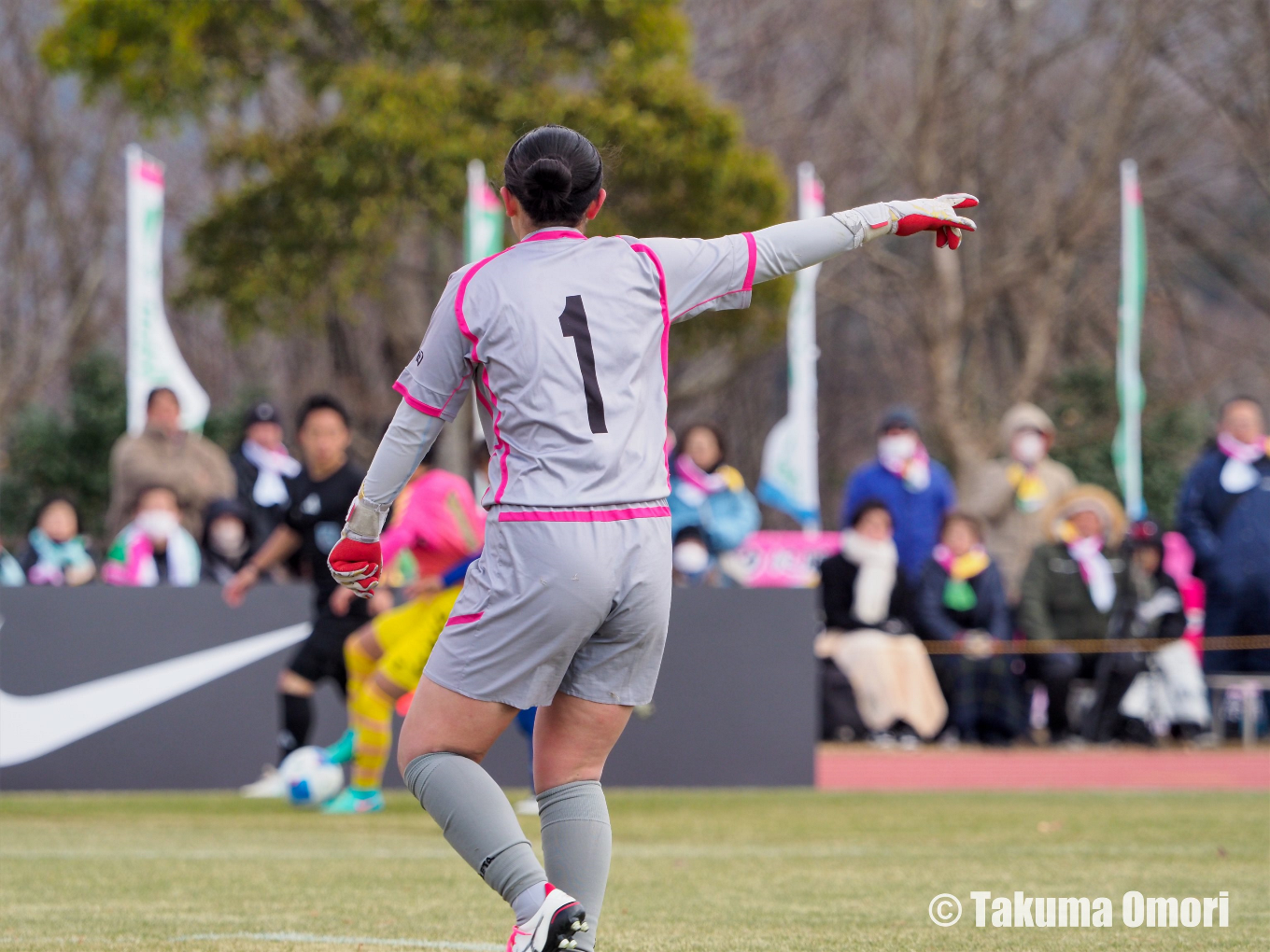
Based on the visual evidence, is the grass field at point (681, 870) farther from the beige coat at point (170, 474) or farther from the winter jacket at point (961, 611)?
the winter jacket at point (961, 611)

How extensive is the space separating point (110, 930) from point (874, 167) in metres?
24.6

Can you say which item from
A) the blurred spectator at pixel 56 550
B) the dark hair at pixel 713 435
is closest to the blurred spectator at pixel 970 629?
the dark hair at pixel 713 435

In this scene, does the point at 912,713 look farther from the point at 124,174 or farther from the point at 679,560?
the point at 124,174

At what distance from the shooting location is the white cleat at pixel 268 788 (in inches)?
406

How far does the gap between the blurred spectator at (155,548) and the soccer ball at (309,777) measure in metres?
2.83

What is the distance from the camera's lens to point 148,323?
15531mm

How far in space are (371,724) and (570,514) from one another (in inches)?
198

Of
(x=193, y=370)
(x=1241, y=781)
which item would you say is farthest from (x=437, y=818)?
(x=193, y=370)

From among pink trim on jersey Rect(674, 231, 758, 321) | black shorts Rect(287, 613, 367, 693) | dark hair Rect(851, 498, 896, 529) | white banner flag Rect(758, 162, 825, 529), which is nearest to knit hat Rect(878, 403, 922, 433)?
dark hair Rect(851, 498, 896, 529)

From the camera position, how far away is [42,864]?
23.3 ft

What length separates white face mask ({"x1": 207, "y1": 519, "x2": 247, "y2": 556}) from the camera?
12383 mm

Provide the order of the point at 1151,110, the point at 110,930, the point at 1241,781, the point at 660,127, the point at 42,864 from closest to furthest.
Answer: the point at 110,930
the point at 42,864
the point at 1241,781
the point at 660,127
the point at 1151,110

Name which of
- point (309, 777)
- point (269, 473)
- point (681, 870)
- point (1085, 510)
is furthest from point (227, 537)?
point (1085, 510)

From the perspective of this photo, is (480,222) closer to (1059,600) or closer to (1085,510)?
(1085,510)
